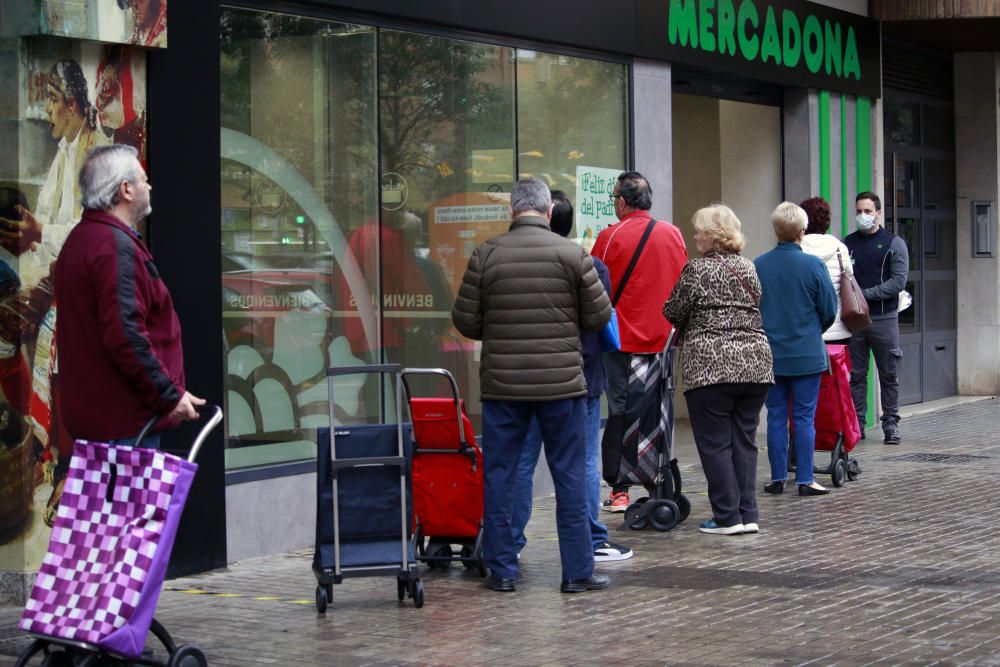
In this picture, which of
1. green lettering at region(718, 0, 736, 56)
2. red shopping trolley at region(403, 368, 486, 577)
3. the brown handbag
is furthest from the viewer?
green lettering at region(718, 0, 736, 56)

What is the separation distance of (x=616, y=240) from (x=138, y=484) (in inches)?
185

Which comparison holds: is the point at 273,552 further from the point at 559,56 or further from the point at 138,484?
the point at 559,56

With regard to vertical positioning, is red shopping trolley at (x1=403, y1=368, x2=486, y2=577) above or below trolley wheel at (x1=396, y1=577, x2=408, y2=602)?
above

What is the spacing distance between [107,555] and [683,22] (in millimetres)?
8794

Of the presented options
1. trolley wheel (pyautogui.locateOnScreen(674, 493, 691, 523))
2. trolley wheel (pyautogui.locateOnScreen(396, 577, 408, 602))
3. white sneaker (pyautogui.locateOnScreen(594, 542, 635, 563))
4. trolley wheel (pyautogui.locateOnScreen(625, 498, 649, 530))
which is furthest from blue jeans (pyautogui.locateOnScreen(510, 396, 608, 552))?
trolley wheel (pyautogui.locateOnScreen(674, 493, 691, 523))

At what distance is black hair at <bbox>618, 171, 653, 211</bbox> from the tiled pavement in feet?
6.66

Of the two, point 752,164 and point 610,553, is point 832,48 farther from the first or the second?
point 610,553

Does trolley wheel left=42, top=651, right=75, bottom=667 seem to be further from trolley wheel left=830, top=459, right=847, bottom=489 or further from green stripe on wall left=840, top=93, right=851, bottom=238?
green stripe on wall left=840, top=93, right=851, bottom=238

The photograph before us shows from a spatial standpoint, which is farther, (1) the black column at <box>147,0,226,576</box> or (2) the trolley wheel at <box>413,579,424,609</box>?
(1) the black column at <box>147,0,226,576</box>

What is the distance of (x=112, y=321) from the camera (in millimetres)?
5684

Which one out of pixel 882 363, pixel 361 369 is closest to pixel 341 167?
pixel 361 369

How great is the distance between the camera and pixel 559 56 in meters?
11.9

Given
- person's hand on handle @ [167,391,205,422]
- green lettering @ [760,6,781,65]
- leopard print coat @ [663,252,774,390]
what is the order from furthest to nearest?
green lettering @ [760,6,781,65], leopard print coat @ [663,252,774,390], person's hand on handle @ [167,391,205,422]

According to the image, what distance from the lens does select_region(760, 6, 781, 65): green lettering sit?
1438 cm
